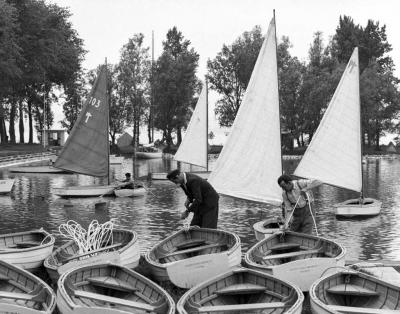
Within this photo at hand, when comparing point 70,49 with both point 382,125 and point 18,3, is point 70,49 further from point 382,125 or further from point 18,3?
point 382,125

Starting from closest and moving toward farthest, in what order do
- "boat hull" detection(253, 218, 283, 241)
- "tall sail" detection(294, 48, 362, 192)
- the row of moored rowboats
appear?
the row of moored rowboats < "boat hull" detection(253, 218, 283, 241) < "tall sail" detection(294, 48, 362, 192)

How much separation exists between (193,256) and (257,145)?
376 inches

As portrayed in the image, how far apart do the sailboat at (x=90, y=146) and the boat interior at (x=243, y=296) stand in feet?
102

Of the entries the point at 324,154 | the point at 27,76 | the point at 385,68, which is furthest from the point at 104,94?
the point at 385,68

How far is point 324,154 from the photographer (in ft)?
107

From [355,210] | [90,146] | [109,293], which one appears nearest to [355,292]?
[109,293]

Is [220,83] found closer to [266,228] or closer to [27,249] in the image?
[266,228]

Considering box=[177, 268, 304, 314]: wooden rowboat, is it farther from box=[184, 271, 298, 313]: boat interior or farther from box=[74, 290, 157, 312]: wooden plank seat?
box=[74, 290, 157, 312]: wooden plank seat

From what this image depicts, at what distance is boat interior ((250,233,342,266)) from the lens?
1655cm

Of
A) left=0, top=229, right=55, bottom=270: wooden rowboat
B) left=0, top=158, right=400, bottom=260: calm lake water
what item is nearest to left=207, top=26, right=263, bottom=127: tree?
left=0, top=158, right=400, bottom=260: calm lake water

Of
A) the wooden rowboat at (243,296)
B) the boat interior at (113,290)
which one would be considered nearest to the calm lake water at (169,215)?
the wooden rowboat at (243,296)

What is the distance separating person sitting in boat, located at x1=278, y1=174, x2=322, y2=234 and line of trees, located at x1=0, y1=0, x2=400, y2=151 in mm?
78361

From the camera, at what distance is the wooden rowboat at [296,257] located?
14914 millimetres

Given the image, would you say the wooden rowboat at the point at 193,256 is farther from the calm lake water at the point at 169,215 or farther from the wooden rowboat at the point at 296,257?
the calm lake water at the point at 169,215
